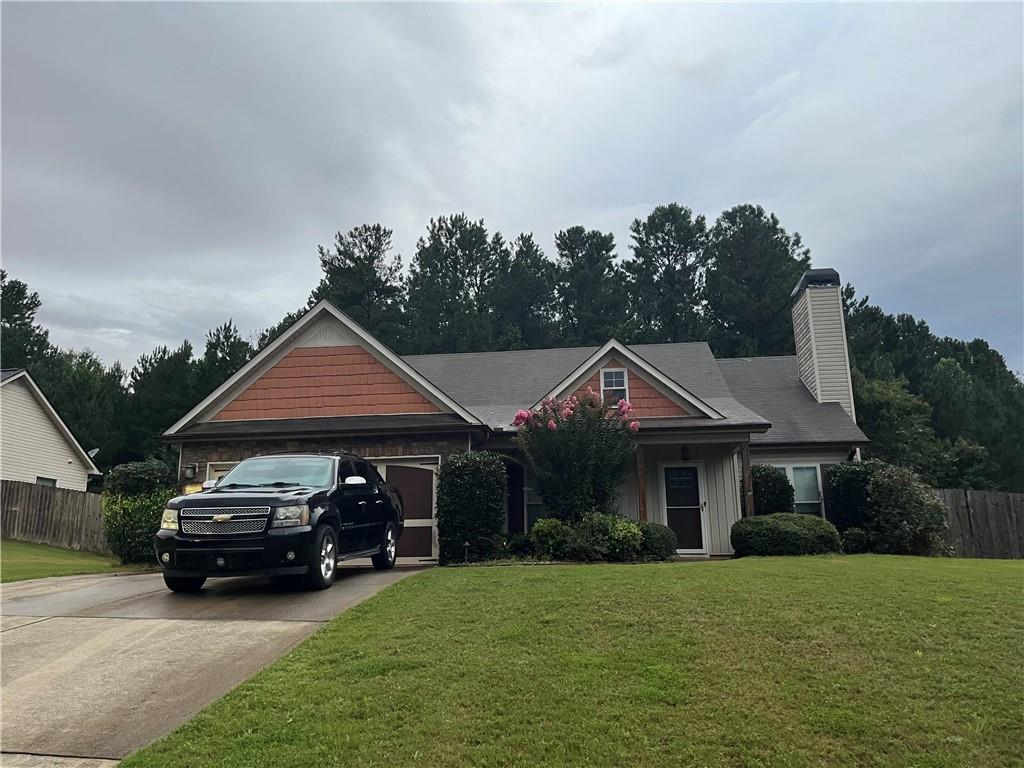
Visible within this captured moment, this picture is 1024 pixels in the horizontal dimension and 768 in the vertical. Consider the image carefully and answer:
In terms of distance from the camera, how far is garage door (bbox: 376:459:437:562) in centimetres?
1473

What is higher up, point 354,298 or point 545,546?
point 354,298

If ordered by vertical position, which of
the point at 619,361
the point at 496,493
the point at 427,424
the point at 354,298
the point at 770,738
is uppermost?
the point at 354,298

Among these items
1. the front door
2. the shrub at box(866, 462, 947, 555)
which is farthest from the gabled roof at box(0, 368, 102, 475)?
the shrub at box(866, 462, 947, 555)

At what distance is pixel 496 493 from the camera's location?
516 inches

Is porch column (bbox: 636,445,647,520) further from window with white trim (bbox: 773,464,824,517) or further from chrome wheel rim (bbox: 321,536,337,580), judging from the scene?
chrome wheel rim (bbox: 321,536,337,580)

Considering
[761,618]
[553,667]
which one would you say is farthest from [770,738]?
[761,618]

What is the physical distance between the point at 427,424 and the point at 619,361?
16.1 feet

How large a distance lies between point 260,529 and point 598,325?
41316 millimetres

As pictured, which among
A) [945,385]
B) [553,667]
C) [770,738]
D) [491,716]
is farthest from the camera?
[945,385]

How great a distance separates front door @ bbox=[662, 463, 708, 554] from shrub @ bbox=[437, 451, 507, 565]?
16.9 feet

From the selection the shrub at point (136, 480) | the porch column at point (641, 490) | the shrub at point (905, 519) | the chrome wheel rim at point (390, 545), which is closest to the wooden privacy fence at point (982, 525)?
the shrub at point (905, 519)

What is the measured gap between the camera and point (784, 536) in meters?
13.8

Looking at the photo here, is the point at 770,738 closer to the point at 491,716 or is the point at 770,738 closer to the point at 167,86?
the point at 491,716

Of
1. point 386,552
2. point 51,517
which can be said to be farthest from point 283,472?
point 51,517
